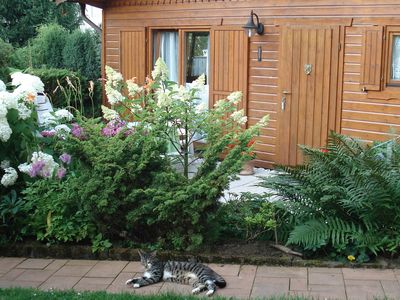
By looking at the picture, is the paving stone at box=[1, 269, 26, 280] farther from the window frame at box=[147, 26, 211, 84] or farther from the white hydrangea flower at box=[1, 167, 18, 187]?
the window frame at box=[147, 26, 211, 84]

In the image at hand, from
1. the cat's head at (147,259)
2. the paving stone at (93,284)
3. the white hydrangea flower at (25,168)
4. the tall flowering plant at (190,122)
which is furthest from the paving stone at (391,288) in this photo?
the white hydrangea flower at (25,168)

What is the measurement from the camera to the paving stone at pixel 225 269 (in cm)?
516

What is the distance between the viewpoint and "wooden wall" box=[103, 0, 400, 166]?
9164 mm

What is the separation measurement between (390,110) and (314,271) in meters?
4.42

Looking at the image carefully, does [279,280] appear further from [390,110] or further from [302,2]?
[302,2]

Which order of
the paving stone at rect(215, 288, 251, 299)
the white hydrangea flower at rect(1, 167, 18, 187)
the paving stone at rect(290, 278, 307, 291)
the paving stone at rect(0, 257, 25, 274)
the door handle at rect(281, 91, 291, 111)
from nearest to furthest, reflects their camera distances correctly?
the paving stone at rect(215, 288, 251, 299) → the paving stone at rect(290, 278, 307, 291) → the paving stone at rect(0, 257, 25, 274) → the white hydrangea flower at rect(1, 167, 18, 187) → the door handle at rect(281, 91, 291, 111)

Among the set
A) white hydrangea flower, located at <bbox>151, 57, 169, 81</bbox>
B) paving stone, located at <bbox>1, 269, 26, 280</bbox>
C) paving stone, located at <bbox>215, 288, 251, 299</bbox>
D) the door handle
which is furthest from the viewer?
the door handle

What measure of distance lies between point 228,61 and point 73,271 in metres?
6.16

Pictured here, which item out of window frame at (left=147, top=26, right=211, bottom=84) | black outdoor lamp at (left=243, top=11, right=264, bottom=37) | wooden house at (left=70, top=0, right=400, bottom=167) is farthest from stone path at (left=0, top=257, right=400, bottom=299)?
window frame at (left=147, top=26, right=211, bottom=84)

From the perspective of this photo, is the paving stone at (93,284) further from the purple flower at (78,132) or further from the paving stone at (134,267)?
the purple flower at (78,132)

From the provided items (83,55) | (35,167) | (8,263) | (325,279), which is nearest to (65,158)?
(35,167)

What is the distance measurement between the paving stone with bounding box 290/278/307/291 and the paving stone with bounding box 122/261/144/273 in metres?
1.12

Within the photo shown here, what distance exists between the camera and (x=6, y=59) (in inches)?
548

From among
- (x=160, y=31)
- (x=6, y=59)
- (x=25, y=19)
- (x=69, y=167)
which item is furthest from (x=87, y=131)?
(x=25, y=19)
